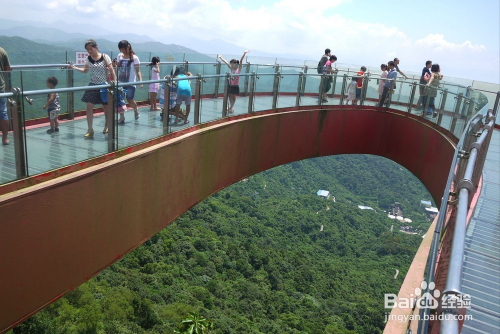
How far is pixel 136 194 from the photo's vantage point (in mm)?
6211

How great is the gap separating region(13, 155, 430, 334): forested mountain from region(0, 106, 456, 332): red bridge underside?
1812 cm

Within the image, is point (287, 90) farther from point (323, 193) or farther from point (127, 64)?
point (323, 193)

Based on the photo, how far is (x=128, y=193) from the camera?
5996mm

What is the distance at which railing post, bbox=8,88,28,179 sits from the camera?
449 cm

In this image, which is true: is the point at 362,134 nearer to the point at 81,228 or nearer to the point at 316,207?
the point at 81,228

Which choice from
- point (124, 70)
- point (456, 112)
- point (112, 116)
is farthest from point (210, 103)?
point (456, 112)

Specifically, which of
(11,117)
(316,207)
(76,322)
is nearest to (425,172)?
(11,117)

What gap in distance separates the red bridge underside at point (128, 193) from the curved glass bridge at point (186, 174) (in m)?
0.02

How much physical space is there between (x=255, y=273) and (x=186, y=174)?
43921 mm

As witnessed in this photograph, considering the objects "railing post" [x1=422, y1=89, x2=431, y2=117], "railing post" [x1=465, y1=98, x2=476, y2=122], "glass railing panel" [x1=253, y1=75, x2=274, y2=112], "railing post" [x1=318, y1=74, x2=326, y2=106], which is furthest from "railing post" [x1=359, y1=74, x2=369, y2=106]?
"railing post" [x1=465, y1=98, x2=476, y2=122]

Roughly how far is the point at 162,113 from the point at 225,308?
3626cm

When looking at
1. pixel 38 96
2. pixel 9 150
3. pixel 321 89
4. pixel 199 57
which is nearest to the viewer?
pixel 9 150

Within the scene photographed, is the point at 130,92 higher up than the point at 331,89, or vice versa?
the point at 130,92

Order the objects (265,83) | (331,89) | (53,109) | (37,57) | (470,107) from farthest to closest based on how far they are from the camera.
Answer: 1. (331,89)
2. (265,83)
3. (470,107)
4. (37,57)
5. (53,109)
